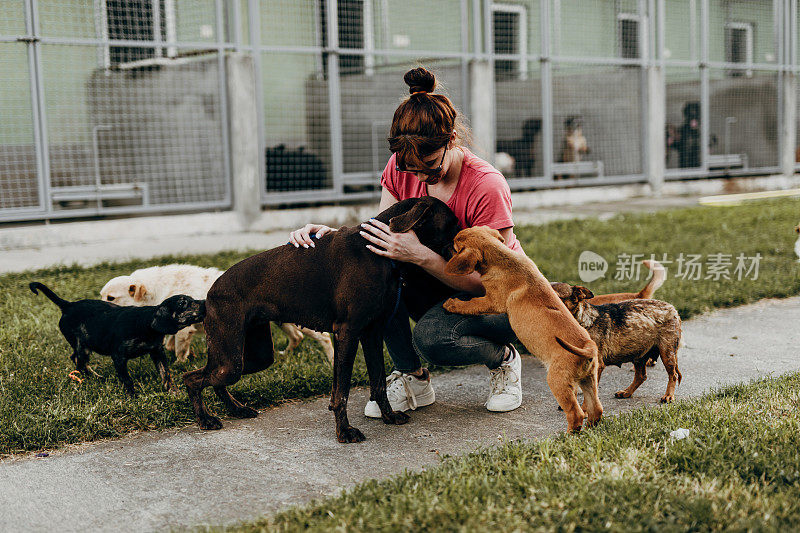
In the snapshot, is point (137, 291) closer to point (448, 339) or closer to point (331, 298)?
point (331, 298)

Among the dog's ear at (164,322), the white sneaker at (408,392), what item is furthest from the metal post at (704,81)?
the dog's ear at (164,322)

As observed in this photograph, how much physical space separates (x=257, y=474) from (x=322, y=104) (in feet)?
28.5

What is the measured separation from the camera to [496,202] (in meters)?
4.01

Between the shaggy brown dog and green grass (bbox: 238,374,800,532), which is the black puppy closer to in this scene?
green grass (bbox: 238,374,800,532)

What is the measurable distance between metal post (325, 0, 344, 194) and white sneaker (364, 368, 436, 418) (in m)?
7.50

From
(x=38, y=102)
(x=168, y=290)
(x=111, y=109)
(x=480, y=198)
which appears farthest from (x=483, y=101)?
(x=480, y=198)

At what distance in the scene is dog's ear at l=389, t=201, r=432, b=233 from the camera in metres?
3.72

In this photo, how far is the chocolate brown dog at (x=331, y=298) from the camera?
3686 millimetres

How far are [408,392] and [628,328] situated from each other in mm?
1132

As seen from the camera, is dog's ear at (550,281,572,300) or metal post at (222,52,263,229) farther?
metal post at (222,52,263,229)

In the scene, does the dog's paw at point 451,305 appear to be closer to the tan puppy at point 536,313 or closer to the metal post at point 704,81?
the tan puppy at point 536,313

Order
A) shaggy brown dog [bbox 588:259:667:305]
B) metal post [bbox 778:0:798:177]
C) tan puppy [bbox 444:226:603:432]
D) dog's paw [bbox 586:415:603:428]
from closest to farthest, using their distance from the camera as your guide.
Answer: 1. tan puppy [bbox 444:226:603:432]
2. dog's paw [bbox 586:415:603:428]
3. shaggy brown dog [bbox 588:259:667:305]
4. metal post [bbox 778:0:798:177]

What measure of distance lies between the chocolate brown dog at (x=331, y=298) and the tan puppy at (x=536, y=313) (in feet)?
0.72
